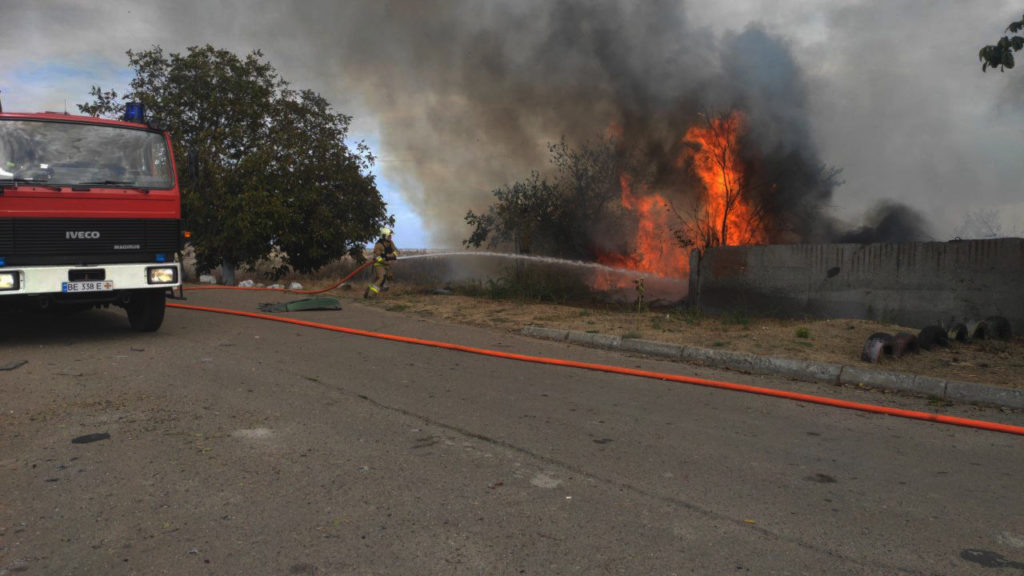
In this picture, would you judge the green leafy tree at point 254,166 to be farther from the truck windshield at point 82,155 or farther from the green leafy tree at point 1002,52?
the green leafy tree at point 1002,52

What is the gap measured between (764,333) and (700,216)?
7.77 metres

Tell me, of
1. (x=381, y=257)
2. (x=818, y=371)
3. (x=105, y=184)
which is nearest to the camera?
(x=818, y=371)

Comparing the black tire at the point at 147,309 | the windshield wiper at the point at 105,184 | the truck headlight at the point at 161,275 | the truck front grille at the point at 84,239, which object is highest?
the windshield wiper at the point at 105,184

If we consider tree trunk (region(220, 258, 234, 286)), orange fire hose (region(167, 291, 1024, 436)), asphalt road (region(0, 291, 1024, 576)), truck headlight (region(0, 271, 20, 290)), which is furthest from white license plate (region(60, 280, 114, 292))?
tree trunk (region(220, 258, 234, 286))

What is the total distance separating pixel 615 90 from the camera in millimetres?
16938

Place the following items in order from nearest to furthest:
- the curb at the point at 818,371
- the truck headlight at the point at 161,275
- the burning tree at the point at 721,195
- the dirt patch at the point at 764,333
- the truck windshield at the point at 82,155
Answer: the curb at the point at 818,371 → the dirt patch at the point at 764,333 → the truck windshield at the point at 82,155 → the truck headlight at the point at 161,275 → the burning tree at the point at 721,195

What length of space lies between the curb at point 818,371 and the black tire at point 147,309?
4.77 m

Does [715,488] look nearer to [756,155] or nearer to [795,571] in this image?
[795,571]

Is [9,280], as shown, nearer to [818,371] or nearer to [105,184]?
[105,184]

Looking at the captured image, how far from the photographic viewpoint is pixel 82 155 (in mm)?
6672

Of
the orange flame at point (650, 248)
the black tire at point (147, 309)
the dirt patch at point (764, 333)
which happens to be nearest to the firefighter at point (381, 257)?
the dirt patch at point (764, 333)

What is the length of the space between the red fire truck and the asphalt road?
1030 mm

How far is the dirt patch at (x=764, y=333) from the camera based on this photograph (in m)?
6.10

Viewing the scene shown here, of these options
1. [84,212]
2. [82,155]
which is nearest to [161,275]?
[84,212]
